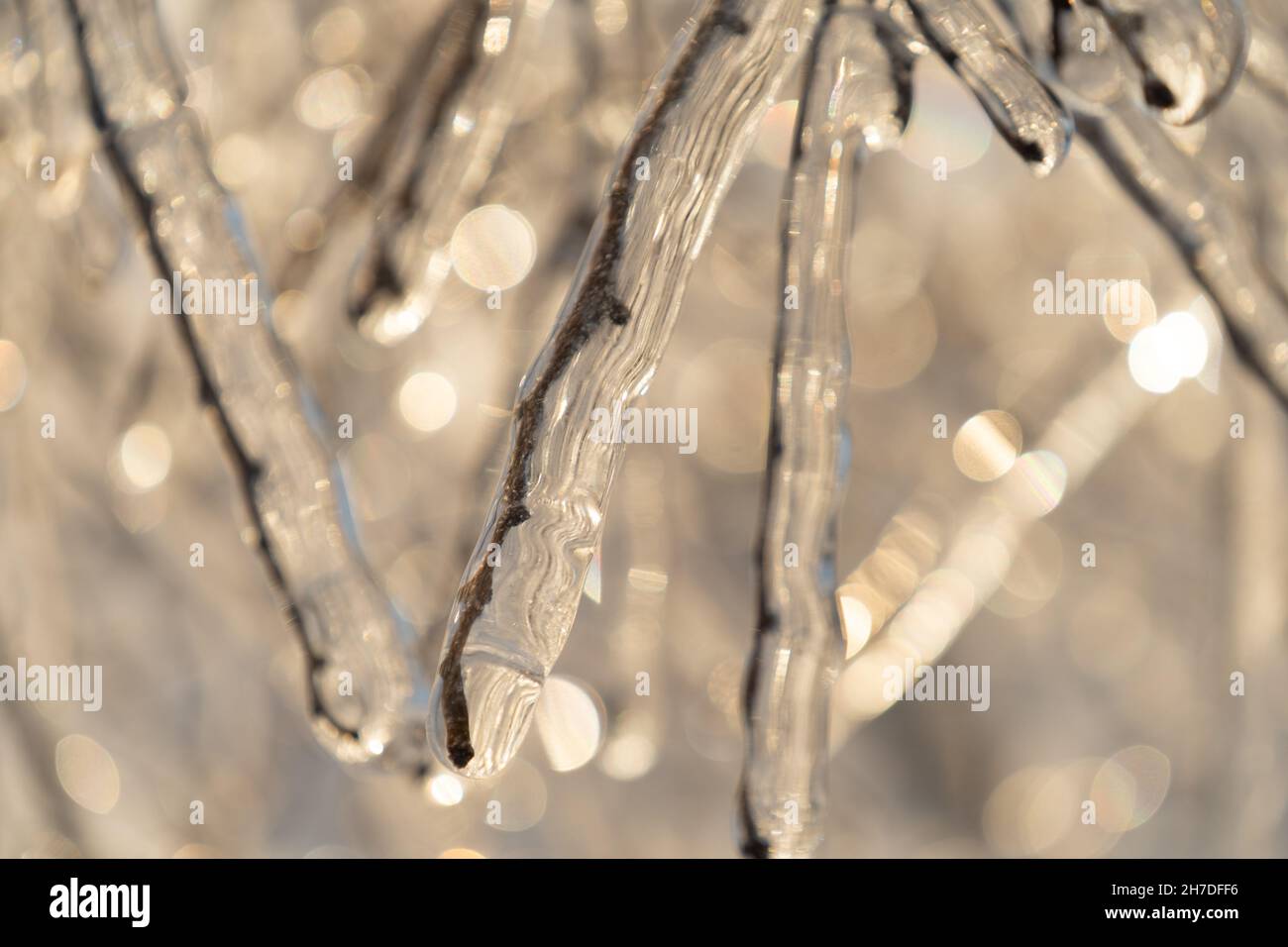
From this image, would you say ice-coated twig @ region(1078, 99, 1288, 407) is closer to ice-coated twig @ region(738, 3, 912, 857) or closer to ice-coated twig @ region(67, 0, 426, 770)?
ice-coated twig @ region(738, 3, 912, 857)

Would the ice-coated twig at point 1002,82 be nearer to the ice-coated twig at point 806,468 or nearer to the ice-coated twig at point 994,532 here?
the ice-coated twig at point 806,468

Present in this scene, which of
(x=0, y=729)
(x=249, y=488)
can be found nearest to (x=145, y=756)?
(x=0, y=729)

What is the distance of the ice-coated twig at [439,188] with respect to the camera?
198 millimetres

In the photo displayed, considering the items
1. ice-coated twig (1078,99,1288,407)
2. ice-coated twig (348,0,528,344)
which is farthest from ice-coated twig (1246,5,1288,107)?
ice-coated twig (348,0,528,344)

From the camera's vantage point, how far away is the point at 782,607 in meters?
0.15

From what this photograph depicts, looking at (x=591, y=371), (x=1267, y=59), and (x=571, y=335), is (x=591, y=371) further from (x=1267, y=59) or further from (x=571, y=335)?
(x=1267, y=59)

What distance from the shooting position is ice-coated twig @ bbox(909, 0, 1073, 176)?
148mm

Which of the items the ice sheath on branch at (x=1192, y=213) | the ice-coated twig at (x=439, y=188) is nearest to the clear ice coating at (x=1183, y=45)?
the ice sheath on branch at (x=1192, y=213)

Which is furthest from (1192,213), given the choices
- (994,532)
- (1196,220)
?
(994,532)

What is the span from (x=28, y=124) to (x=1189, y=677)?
333 mm

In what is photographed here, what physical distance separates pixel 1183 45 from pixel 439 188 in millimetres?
138

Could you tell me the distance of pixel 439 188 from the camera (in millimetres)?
198

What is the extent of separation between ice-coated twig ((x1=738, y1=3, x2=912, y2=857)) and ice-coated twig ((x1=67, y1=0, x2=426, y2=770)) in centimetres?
6

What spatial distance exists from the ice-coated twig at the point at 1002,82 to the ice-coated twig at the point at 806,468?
0.01 meters
